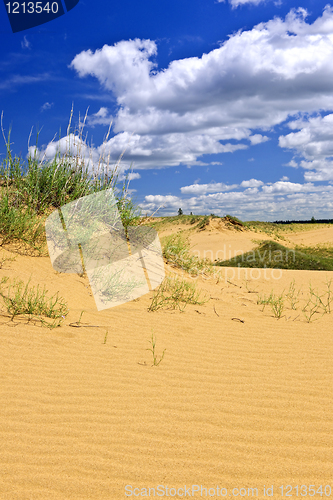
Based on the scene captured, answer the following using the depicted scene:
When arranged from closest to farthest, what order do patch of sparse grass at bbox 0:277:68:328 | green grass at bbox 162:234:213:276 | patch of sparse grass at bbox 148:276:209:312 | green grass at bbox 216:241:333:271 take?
patch of sparse grass at bbox 0:277:68:328 < patch of sparse grass at bbox 148:276:209:312 < green grass at bbox 162:234:213:276 < green grass at bbox 216:241:333:271

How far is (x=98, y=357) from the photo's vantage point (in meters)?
3.40

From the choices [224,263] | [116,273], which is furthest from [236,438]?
[224,263]

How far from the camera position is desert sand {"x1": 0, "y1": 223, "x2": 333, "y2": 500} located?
2.01 m

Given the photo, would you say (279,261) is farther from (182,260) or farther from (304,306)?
(304,306)

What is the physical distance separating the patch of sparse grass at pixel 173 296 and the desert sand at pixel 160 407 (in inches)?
14.2

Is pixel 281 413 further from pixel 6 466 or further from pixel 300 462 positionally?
pixel 6 466

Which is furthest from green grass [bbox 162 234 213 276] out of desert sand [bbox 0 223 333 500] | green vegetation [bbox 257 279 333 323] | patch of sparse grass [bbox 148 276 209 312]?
desert sand [bbox 0 223 333 500]

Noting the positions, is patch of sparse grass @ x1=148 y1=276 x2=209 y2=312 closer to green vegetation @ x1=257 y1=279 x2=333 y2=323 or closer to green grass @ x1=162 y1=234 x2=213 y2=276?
green vegetation @ x1=257 y1=279 x2=333 y2=323

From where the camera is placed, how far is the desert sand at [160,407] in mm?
2006

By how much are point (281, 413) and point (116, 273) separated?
3466mm

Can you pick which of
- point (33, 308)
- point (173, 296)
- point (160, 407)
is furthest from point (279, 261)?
point (160, 407)

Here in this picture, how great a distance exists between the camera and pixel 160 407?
2631 mm

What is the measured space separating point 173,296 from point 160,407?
2924 mm

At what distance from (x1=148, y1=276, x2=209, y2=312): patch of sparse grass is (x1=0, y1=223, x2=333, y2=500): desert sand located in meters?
0.36
